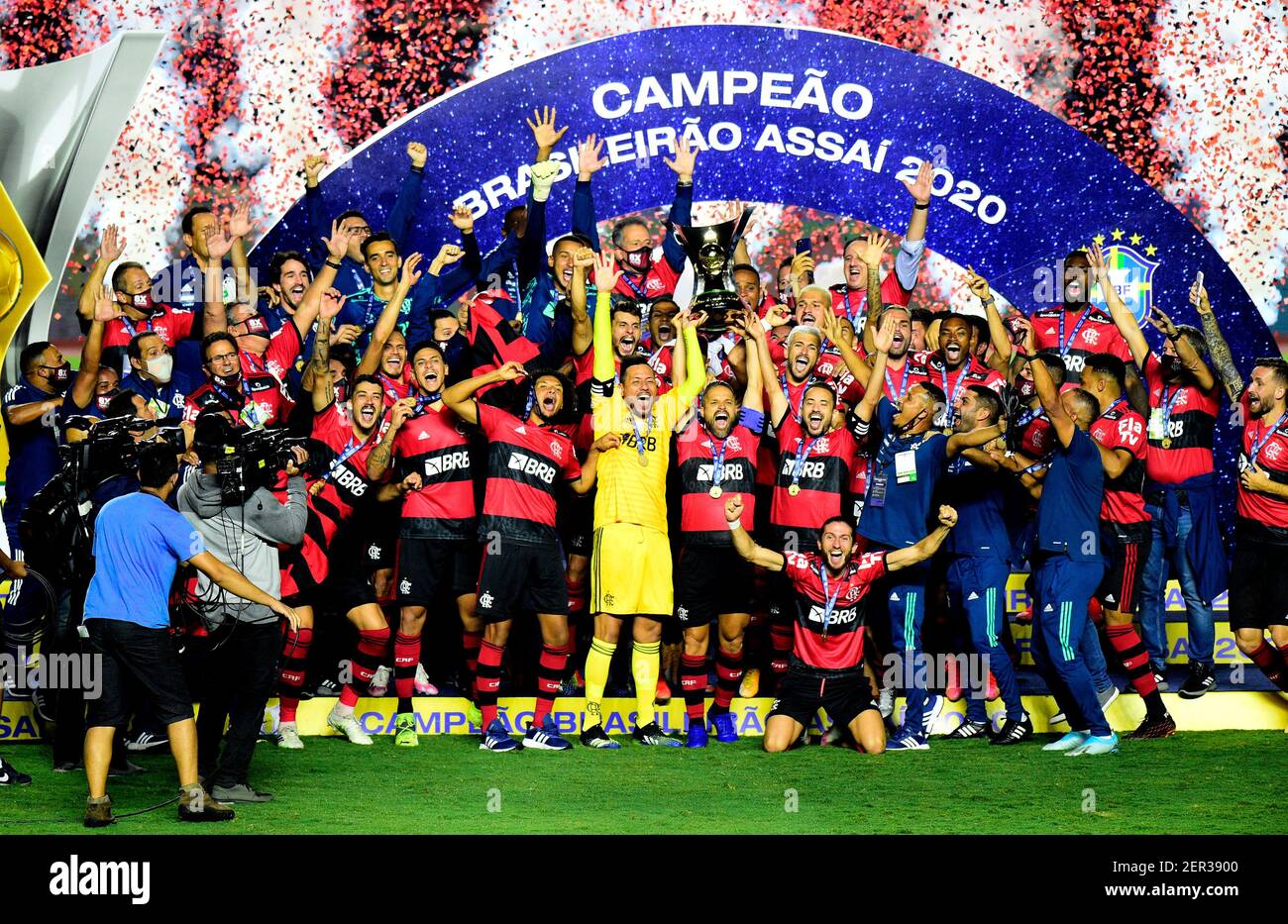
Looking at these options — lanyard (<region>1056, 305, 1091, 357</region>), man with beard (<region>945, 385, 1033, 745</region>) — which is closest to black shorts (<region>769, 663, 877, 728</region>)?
man with beard (<region>945, 385, 1033, 745</region>)

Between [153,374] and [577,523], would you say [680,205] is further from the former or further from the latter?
[153,374]

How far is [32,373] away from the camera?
8.88 m

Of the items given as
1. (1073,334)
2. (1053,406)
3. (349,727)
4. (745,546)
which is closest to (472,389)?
(745,546)

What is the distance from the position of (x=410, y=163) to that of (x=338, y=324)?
4.32 feet

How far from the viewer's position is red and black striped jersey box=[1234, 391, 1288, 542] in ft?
28.8

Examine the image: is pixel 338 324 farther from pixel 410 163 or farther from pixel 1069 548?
pixel 1069 548

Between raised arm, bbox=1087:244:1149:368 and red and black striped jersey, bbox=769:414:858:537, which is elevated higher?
raised arm, bbox=1087:244:1149:368

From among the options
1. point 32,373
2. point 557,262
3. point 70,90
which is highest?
point 70,90

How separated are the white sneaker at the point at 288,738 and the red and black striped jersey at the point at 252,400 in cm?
161

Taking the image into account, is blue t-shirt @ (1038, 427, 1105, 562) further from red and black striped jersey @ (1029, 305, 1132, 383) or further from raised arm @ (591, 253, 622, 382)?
raised arm @ (591, 253, 622, 382)

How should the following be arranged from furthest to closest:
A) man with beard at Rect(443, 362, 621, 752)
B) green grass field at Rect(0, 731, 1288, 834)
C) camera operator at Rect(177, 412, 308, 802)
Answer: man with beard at Rect(443, 362, 621, 752) < camera operator at Rect(177, 412, 308, 802) < green grass field at Rect(0, 731, 1288, 834)

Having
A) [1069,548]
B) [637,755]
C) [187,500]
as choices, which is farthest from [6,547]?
[1069,548]

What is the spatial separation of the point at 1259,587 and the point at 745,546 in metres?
2.82

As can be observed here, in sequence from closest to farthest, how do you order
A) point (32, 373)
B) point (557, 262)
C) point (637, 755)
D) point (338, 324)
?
point (637, 755), point (32, 373), point (557, 262), point (338, 324)
